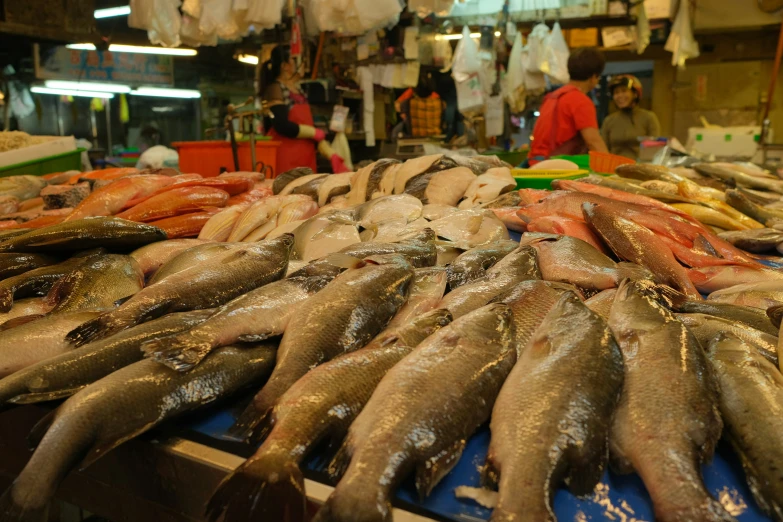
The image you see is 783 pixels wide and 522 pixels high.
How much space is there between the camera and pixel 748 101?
37.6 feet

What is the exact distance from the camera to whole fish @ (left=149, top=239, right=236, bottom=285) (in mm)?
2725

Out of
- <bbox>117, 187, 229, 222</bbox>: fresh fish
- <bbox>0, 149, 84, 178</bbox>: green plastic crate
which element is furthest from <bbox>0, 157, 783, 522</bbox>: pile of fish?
<bbox>0, 149, 84, 178</bbox>: green plastic crate

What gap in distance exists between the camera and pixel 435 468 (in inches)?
53.6

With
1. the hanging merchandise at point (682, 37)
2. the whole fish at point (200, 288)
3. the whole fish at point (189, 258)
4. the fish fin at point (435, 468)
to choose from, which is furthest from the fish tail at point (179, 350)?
the hanging merchandise at point (682, 37)

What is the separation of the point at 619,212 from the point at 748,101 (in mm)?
10389

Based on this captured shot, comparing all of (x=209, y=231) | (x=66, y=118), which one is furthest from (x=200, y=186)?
(x=66, y=118)

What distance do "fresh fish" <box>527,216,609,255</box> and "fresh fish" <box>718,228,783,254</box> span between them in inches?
37.1

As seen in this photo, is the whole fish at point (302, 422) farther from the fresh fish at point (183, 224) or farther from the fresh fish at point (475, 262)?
the fresh fish at point (183, 224)

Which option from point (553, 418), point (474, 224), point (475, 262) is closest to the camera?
point (553, 418)

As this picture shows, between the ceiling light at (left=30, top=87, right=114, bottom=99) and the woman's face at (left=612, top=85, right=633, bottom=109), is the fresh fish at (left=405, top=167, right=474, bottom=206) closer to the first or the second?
the woman's face at (left=612, top=85, right=633, bottom=109)

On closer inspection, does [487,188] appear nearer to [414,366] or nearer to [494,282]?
[494,282]

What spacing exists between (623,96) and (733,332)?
7787 mm

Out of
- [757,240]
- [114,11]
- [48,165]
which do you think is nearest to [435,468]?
[757,240]

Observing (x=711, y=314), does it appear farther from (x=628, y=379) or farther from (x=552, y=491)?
(x=552, y=491)
